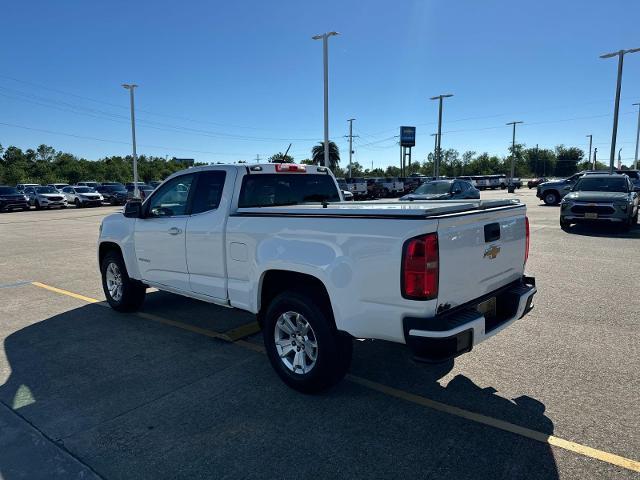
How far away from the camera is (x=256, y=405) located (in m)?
3.55

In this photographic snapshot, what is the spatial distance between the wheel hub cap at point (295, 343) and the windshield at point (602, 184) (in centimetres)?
1395

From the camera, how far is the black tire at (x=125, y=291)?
19.5ft

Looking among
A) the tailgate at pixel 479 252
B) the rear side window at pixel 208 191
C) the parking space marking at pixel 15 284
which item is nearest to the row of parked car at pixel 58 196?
the parking space marking at pixel 15 284

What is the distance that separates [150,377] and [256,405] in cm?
116

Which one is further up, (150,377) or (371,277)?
(371,277)

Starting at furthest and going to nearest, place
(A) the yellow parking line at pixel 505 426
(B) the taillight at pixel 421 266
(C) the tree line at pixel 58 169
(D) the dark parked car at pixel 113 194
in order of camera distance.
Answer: (C) the tree line at pixel 58 169 < (D) the dark parked car at pixel 113 194 < (B) the taillight at pixel 421 266 < (A) the yellow parking line at pixel 505 426

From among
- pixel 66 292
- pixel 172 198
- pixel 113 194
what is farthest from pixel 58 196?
pixel 172 198

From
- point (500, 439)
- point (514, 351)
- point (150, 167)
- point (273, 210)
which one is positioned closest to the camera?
point (500, 439)

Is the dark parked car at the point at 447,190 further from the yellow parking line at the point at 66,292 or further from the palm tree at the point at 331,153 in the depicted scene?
the palm tree at the point at 331,153

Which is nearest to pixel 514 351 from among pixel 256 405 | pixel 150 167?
pixel 256 405

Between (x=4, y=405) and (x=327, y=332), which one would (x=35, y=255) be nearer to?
(x=4, y=405)

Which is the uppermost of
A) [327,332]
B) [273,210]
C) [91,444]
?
[273,210]

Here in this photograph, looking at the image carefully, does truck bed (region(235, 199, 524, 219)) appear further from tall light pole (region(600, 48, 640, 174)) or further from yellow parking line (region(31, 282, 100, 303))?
tall light pole (region(600, 48, 640, 174))

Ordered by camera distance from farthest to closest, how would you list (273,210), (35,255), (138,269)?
1. (35,255)
2. (138,269)
3. (273,210)
